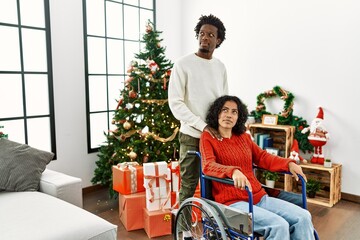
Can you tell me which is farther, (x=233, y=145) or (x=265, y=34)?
(x=265, y=34)

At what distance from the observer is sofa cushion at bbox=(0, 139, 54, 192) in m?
2.25

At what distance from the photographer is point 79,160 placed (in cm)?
361

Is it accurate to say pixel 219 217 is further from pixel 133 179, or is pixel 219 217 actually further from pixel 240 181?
pixel 133 179

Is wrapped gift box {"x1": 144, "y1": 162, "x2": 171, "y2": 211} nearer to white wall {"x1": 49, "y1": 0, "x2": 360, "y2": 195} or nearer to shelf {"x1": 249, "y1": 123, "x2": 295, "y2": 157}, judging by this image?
white wall {"x1": 49, "y1": 0, "x2": 360, "y2": 195}

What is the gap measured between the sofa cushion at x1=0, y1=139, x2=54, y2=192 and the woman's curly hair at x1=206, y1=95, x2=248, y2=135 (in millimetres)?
1252

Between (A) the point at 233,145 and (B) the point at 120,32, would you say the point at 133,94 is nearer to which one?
(B) the point at 120,32

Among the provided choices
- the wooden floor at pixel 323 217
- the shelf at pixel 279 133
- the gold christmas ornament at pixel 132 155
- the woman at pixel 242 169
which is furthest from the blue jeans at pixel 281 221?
the shelf at pixel 279 133

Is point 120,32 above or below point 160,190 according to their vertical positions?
above

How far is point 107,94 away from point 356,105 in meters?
2.64

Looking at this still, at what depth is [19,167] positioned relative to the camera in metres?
2.31

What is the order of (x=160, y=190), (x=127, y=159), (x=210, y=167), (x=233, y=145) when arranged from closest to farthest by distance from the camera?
(x=210, y=167)
(x=233, y=145)
(x=160, y=190)
(x=127, y=159)

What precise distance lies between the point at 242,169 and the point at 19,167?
4.87ft

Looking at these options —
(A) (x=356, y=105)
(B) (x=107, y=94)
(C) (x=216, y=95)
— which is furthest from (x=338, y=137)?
(B) (x=107, y=94)

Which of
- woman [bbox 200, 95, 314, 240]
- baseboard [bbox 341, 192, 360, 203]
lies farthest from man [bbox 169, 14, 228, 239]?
baseboard [bbox 341, 192, 360, 203]
